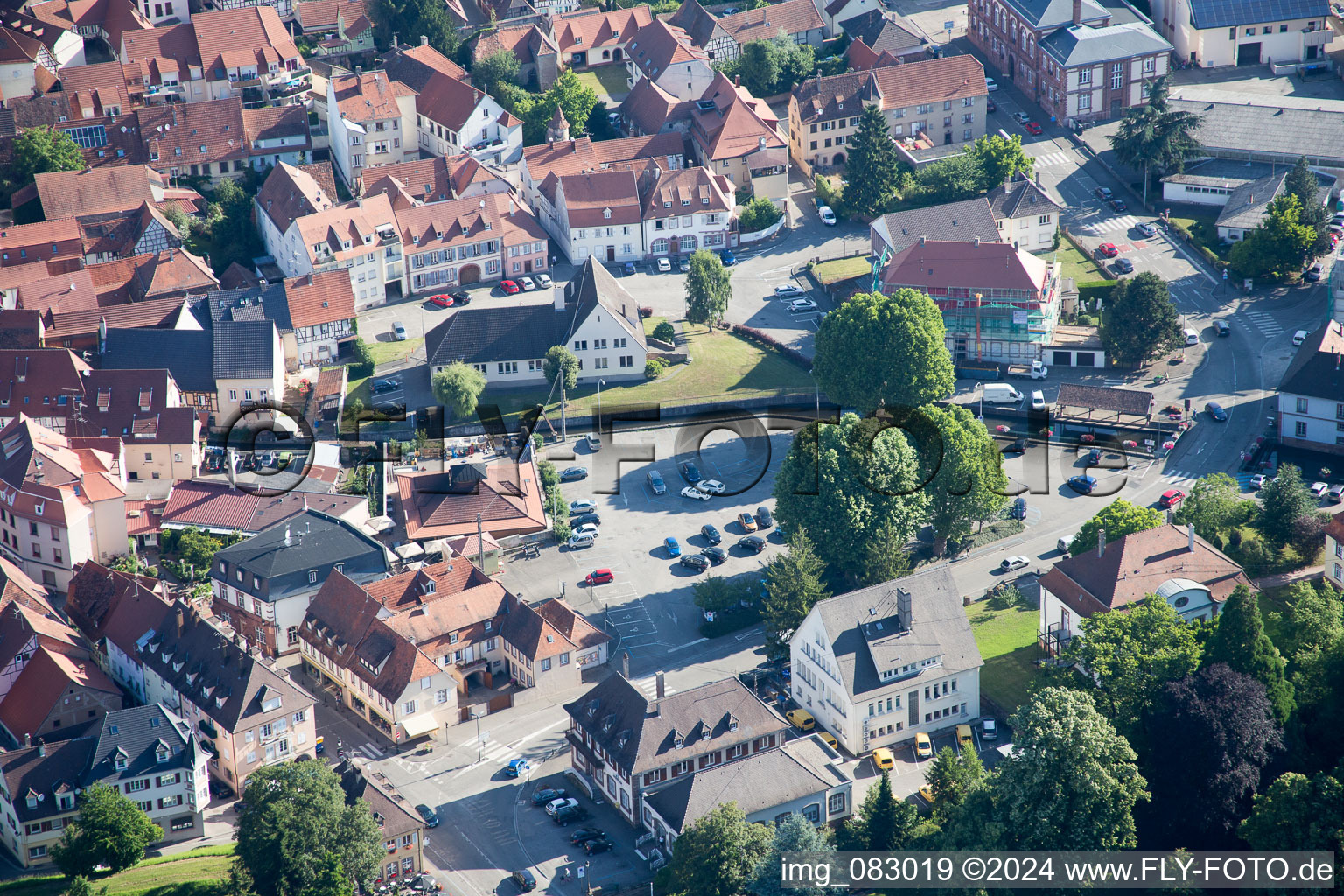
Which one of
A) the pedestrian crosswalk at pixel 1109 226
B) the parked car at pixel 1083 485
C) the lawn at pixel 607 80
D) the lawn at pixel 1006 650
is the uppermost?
A: the lawn at pixel 607 80

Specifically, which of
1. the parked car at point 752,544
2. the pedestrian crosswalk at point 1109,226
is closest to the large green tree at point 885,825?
the parked car at point 752,544

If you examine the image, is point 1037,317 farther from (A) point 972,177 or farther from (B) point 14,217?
(B) point 14,217

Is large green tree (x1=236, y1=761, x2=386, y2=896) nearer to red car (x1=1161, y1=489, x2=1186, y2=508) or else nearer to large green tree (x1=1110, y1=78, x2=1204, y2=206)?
red car (x1=1161, y1=489, x2=1186, y2=508)

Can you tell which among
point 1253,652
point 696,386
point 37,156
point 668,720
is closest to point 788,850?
point 668,720

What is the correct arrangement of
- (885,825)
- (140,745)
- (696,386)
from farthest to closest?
(696,386) < (140,745) < (885,825)

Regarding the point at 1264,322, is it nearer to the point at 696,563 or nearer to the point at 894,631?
the point at 696,563

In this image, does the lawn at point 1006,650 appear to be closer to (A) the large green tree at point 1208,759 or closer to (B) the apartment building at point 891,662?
(B) the apartment building at point 891,662
